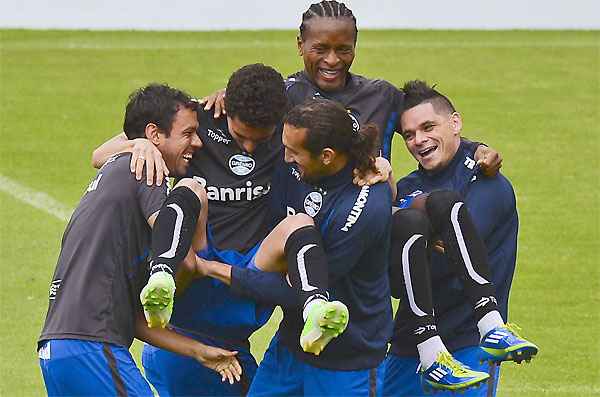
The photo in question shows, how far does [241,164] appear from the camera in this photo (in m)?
7.29

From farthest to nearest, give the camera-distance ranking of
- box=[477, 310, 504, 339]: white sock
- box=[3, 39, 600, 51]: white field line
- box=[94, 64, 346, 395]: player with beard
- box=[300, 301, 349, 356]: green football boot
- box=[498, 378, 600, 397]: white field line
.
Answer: box=[3, 39, 600, 51]: white field line → box=[498, 378, 600, 397]: white field line → box=[94, 64, 346, 395]: player with beard → box=[477, 310, 504, 339]: white sock → box=[300, 301, 349, 356]: green football boot

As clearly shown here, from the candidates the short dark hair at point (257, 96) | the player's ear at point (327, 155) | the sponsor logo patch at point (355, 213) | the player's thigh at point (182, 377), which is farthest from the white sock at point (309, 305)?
the player's thigh at point (182, 377)

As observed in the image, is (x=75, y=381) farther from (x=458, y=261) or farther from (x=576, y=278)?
(x=576, y=278)

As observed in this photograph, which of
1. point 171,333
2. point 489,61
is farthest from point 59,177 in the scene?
point 171,333

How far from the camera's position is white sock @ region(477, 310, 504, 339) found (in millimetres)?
7059

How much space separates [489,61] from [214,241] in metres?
11.3

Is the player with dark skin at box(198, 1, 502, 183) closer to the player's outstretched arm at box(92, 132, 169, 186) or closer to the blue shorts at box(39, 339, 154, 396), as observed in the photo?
the player's outstretched arm at box(92, 132, 169, 186)

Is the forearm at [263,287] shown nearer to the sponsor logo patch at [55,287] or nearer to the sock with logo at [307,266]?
the sock with logo at [307,266]

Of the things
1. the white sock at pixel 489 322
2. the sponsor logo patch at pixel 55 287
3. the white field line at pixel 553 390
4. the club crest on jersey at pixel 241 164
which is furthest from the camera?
the white field line at pixel 553 390

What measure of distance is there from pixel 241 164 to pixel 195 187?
0.64 meters

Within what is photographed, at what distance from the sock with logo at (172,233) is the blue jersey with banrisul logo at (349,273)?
329mm

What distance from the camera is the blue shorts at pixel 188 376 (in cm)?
742

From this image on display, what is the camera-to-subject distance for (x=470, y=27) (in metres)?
19.4

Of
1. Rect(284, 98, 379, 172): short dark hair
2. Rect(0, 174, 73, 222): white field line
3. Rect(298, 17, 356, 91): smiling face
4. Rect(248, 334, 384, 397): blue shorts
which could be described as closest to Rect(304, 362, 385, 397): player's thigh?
Rect(248, 334, 384, 397): blue shorts
